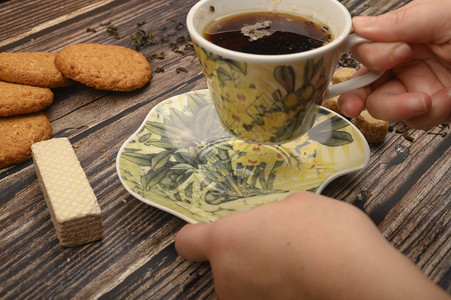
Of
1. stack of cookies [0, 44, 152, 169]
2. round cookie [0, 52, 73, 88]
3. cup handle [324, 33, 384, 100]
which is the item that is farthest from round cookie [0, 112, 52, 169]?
cup handle [324, 33, 384, 100]

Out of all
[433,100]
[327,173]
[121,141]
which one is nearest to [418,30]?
[433,100]

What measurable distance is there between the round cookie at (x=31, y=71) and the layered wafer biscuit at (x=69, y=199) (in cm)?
33

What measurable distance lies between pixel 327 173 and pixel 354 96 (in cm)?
24

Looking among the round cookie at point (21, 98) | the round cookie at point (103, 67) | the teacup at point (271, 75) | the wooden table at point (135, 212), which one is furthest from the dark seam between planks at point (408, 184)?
the round cookie at point (21, 98)

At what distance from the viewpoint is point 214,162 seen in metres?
1.04

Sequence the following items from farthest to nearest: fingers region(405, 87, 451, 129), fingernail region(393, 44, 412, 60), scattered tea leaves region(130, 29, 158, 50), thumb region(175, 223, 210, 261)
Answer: scattered tea leaves region(130, 29, 158, 50), fingers region(405, 87, 451, 129), fingernail region(393, 44, 412, 60), thumb region(175, 223, 210, 261)

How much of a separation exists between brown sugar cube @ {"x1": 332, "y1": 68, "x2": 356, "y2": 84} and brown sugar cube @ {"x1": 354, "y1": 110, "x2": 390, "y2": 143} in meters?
0.15

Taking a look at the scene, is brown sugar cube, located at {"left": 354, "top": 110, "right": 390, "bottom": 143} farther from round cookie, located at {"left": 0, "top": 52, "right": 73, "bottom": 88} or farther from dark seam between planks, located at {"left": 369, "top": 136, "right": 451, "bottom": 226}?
round cookie, located at {"left": 0, "top": 52, "right": 73, "bottom": 88}

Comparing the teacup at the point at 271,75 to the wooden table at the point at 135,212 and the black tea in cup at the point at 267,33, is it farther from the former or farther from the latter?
the wooden table at the point at 135,212

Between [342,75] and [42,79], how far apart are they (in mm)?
814

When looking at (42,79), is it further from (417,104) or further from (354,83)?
(417,104)

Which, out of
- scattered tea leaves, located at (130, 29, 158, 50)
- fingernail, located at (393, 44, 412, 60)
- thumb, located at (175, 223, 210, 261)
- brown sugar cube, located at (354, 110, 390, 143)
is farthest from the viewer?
scattered tea leaves, located at (130, 29, 158, 50)

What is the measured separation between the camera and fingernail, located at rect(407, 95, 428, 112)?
0.95 m

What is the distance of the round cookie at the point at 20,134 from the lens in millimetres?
1076
